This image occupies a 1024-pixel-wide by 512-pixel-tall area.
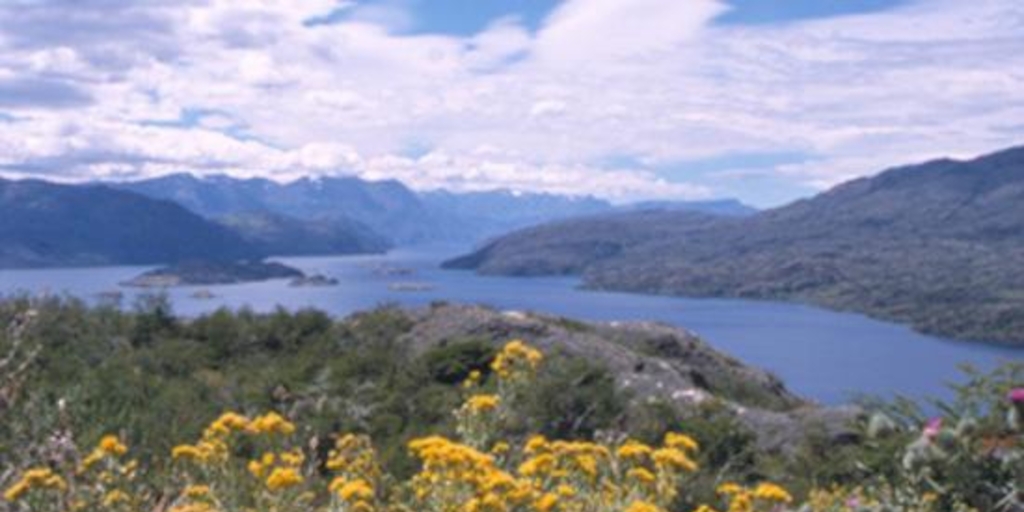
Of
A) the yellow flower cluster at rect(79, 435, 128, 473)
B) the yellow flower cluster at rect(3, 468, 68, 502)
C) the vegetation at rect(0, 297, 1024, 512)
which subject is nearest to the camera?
the vegetation at rect(0, 297, 1024, 512)

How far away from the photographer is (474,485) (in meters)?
4.57

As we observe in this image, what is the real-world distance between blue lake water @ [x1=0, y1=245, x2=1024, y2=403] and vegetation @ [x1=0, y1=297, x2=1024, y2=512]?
35.6 m

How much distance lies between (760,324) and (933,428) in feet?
467

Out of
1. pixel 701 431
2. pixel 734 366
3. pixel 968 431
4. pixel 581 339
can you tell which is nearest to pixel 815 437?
pixel 701 431

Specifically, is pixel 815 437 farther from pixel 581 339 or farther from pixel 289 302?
pixel 289 302

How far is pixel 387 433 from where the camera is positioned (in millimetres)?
16906

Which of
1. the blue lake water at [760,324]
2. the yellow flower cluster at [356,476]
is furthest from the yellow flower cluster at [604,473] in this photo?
the blue lake water at [760,324]

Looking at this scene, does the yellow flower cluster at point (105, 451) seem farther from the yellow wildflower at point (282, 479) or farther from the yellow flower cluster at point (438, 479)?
the yellow wildflower at point (282, 479)

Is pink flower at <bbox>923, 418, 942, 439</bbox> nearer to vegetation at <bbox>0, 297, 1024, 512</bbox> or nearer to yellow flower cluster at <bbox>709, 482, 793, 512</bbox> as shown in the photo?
vegetation at <bbox>0, 297, 1024, 512</bbox>

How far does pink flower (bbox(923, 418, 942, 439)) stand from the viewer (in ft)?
10.9

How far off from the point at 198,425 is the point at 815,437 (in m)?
9.77

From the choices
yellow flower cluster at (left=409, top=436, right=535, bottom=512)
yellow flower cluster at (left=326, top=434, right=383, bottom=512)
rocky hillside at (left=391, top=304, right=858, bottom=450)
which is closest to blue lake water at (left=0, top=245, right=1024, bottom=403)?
rocky hillside at (left=391, top=304, right=858, bottom=450)

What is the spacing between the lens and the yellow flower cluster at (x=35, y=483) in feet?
13.4

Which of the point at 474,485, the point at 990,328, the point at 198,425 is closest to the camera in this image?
the point at 474,485
